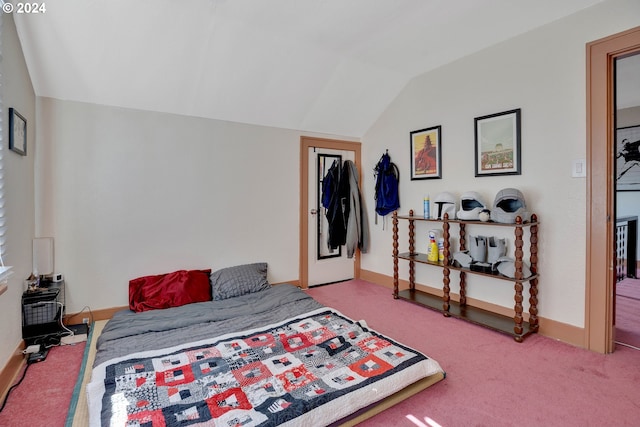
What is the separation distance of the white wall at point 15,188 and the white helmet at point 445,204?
10.6 feet

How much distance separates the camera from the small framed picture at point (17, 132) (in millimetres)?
1997

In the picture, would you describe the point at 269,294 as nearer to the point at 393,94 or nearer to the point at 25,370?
the point at 25,370

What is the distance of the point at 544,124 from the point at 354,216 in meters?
2.13

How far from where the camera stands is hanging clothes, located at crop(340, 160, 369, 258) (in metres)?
3.99

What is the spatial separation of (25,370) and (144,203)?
1.46m

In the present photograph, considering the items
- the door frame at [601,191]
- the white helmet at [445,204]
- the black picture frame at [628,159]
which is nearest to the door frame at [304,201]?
the white helmet at [445,204]

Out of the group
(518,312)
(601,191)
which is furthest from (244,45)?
(518,312)

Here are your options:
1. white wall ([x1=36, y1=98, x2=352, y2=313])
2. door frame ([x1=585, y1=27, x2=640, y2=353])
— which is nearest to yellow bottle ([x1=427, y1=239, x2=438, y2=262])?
door frame ([x1=585, y1=27, x2=640, y2=353])

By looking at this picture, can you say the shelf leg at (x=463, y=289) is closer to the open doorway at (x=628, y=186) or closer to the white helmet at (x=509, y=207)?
the white helmet at (x=509, y=207)

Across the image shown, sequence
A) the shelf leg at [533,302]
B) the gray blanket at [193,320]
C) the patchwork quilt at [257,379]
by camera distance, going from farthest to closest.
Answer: the shelf leg at [533,302], the gray blanket at [193,320], the patchwork quilt at [257,379]

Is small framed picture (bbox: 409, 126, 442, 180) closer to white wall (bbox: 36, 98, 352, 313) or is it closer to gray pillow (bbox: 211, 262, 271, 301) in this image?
white wall (bbox: 36, 98, 352, 313)

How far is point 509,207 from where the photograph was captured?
2678 mm

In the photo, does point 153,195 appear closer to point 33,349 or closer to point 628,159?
point 33,349

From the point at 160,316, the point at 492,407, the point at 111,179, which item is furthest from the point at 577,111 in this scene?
the point at 111,179
